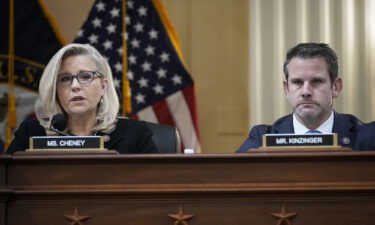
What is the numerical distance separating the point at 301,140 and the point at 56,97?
4.53 ft

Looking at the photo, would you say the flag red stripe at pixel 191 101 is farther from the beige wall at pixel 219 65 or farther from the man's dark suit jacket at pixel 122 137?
the man's dark suit jacket at pixel 122 137

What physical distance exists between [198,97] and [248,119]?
415mm

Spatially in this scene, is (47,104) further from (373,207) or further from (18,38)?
(18,38)

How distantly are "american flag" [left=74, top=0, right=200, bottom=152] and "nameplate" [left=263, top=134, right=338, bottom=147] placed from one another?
3.17m

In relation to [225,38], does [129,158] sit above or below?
below

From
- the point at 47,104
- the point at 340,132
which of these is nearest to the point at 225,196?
the point at 340,132

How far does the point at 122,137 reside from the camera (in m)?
3.65

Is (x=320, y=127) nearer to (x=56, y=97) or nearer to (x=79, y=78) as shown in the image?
(x=79, y=78)

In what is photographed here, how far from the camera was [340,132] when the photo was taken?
3.50 m

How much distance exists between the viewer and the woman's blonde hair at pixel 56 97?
362 cm

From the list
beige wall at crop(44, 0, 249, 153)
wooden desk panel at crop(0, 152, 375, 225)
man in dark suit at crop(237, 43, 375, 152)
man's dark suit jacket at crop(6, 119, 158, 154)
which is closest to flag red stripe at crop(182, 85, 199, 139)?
beige wall at crop(44, 0, 249, 153)

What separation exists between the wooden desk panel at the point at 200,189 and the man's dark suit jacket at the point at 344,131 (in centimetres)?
81

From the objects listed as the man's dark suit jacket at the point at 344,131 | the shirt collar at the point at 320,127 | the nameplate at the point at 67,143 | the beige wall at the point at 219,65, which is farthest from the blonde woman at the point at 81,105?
the beige wall at the point at 219,65

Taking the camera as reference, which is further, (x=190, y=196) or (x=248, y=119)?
(x=248, y=119)
